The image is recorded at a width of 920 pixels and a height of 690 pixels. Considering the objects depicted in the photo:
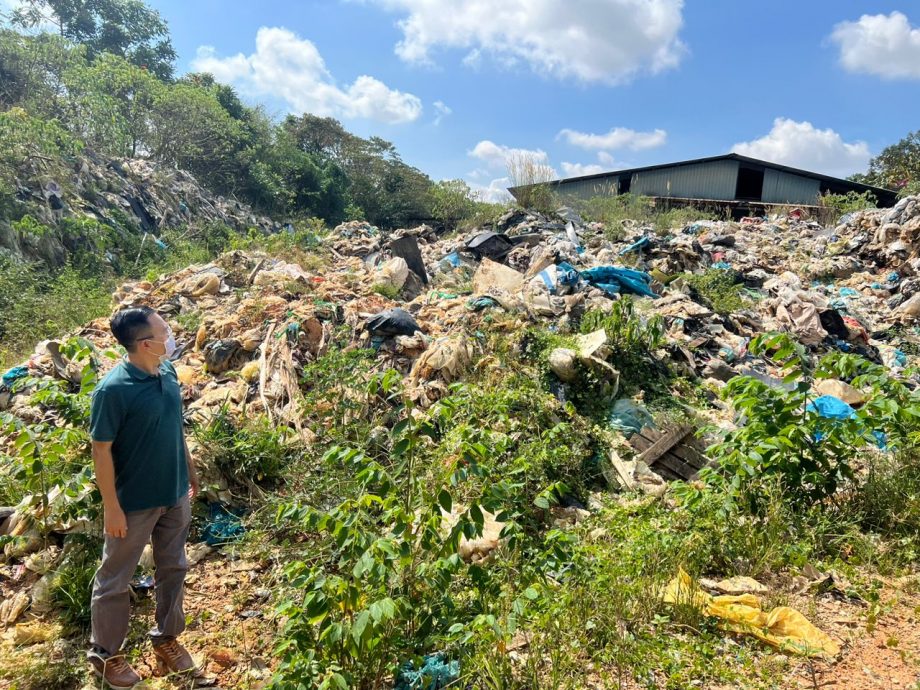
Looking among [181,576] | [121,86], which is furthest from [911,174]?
[121,86]

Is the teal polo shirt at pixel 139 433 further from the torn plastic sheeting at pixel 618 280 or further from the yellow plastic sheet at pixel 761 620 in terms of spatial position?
the torn plastic sheeting at pixel 618 280

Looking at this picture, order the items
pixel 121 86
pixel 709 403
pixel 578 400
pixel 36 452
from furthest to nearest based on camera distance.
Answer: pixel 121 86
pixel 709 403
pixel 578 400
pixel 36 452

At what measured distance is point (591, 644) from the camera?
184cm

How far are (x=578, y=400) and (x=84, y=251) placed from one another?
8778mm

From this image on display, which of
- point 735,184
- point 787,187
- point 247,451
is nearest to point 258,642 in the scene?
point 247,451

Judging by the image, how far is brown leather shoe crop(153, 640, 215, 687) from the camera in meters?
2.07

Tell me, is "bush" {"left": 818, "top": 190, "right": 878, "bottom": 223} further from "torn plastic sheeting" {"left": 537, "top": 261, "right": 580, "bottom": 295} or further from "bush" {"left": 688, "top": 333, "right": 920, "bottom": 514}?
"bush" {"left": 688, "top": 333, "right": 920, "bottom": 514}

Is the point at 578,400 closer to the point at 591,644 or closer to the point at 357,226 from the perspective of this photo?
the point at 591,644

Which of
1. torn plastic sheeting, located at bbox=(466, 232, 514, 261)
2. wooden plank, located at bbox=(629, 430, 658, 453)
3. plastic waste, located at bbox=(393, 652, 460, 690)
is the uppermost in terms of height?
torn plastic sheeting, located at bbox=(466, 232, 514, 261)

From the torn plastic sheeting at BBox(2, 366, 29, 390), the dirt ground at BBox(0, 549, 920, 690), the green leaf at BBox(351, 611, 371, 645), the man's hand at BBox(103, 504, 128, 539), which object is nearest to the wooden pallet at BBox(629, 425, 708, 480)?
the dirt ground at BBox(0, 549, 920, 690)

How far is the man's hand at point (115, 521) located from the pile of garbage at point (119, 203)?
26.0ft

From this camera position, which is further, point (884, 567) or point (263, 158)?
point (263, 158)

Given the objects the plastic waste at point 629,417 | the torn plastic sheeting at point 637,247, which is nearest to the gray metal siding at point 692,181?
the torn plastic sheeting at point 637,247

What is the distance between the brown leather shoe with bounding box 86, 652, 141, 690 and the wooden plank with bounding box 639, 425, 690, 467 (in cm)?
307
